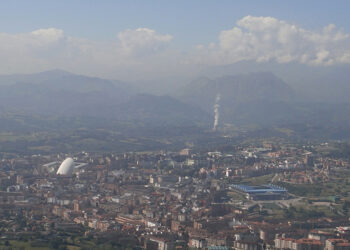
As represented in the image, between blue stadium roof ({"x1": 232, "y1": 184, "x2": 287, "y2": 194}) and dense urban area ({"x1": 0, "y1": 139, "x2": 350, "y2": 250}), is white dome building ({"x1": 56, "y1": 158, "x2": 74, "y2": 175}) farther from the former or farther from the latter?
blue stadium roof ({"x1": 232, "y1": 184, "x2": 287, "y2": 194})

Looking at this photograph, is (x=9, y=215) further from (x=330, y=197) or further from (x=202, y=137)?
(x=202, y=137)

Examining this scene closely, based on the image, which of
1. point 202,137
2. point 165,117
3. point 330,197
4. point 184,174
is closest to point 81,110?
point 165,117

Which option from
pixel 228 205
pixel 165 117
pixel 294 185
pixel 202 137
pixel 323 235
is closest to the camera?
pixel 323 235

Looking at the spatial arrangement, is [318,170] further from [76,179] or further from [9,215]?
[9,215]

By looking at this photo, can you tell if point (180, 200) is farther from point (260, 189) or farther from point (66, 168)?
point (66, 168)

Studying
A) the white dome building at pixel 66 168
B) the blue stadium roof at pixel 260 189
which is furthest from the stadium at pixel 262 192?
the white dome building at pixel 66 168

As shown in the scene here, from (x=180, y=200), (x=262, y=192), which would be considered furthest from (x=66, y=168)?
(x=262, y=192)

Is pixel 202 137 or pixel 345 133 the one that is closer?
pixel 202 137

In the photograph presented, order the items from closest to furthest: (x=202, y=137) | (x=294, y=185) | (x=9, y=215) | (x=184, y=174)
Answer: (x=9, y=215), (x=294, y=185), (x=184, y=174), (x=202, y=137)
